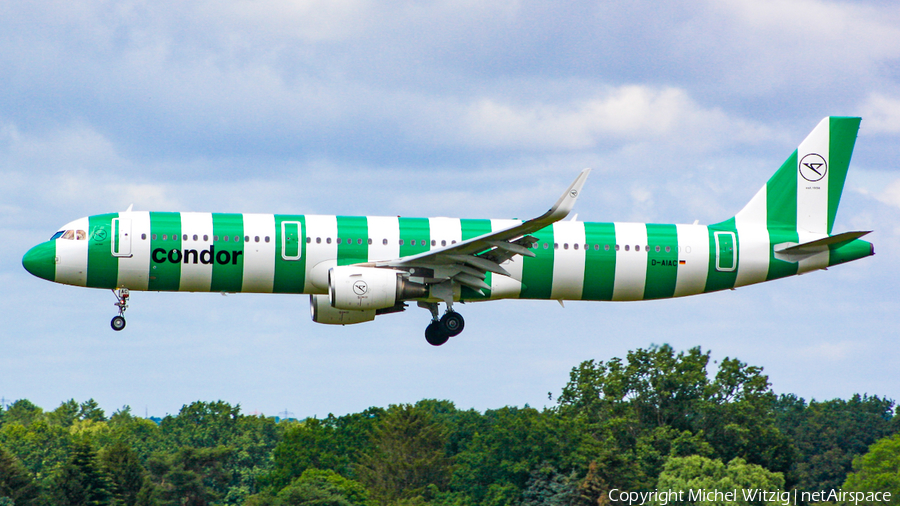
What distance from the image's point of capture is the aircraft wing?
3484 centimetres

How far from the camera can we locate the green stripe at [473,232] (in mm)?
38125

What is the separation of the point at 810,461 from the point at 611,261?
11938 cm

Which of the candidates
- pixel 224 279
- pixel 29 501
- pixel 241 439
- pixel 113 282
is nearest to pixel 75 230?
pixel 113 282

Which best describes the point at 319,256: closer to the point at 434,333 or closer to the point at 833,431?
the point at 434,333

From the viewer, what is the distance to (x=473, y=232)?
38.6m

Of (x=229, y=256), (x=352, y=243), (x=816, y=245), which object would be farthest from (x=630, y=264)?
(x=229, y=256)

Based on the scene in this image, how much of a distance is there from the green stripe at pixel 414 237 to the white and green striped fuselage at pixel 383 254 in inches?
1.5

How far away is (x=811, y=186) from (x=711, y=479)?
50.2 m

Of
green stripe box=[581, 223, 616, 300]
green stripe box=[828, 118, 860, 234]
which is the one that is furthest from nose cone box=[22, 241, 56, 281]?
green stripe box=[828, 118, 860, 234]

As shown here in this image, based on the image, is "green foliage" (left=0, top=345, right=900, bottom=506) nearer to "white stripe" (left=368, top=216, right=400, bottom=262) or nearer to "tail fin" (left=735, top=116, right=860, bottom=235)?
"tail fin" (left=735, top=116, right=860, bottom=235)

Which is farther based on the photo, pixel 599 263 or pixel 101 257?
pixel 599 263

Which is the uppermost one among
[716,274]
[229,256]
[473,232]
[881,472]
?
[473,232]

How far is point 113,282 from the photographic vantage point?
3672cm

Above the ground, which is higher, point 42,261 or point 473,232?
point 473,232
